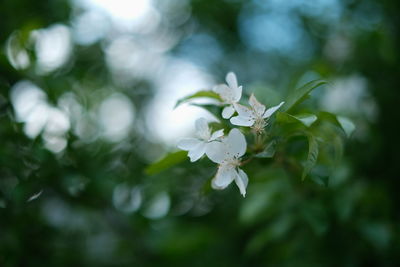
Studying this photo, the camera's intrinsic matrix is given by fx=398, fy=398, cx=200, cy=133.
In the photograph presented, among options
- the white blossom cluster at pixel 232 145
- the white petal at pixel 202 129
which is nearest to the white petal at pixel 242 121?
the white blossom cluster at pixel 232 145

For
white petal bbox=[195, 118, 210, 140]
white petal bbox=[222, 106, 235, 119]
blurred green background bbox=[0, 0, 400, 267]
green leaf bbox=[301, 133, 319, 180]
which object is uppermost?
white petal bbox=[222, 106, 235, 119]

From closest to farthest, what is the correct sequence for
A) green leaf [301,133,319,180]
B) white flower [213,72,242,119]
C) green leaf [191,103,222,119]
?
1. green leaf [301,133,319,180]
2. white flower [213,72,242,119]
3. green leaf [191,103,222,119]

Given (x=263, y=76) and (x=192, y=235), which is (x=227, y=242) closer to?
(x=192, y=235)

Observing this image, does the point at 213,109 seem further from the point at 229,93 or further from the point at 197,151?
the point at 197,151

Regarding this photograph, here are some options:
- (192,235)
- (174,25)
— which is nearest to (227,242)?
(192,235)

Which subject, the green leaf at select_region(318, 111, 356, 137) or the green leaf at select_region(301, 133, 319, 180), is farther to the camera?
the green leaf at select_region(318, 111, 356, 137)

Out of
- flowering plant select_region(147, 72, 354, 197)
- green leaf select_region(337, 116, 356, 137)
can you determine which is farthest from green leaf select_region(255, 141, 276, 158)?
green leaf select_region(337, 116, 356, 137)

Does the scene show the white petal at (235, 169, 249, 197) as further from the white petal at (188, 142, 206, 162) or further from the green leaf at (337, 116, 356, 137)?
the green leaf at (337, 116, 356, 137)
